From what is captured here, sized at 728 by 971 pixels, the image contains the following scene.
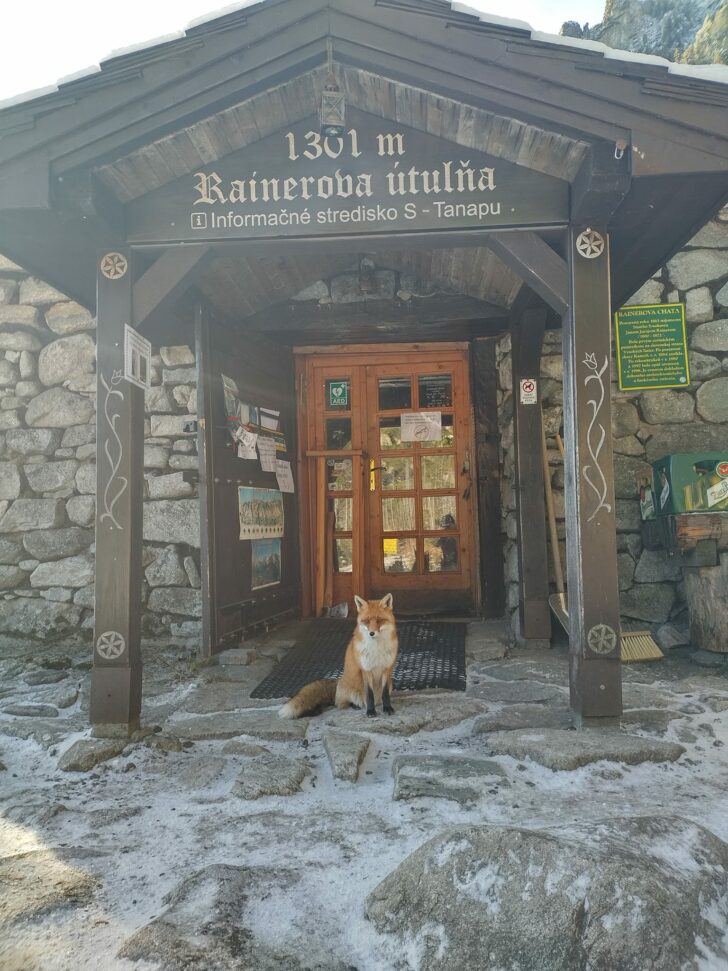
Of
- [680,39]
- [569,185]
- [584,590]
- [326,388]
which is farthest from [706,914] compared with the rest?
[680,39]

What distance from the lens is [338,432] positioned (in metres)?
6.01

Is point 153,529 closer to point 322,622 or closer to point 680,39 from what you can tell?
point 322,622

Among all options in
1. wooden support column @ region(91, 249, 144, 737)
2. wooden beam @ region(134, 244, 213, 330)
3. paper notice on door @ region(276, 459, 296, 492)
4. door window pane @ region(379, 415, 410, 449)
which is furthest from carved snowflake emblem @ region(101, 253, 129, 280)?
door window pane @ region(379, 415, 410, 449)

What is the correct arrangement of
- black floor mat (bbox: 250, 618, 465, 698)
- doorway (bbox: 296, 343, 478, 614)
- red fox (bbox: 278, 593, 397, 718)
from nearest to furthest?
red fox (bbox: 278, 593, 397, 718) < black floor mat (bbox: 250, 618, 465, 698) < doorway (bbox: 296, 343, 478, 614)

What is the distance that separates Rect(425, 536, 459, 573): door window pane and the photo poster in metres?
1.69

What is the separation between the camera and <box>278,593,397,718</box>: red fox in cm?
332

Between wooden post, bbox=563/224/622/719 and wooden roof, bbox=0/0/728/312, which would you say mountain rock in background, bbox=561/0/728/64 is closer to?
wooden roof, bbox=0/0/728/312

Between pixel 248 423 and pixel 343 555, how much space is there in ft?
5.61

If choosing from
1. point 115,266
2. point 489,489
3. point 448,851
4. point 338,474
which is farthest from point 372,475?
point 448,851

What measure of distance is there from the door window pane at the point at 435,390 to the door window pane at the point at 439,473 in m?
Result: 0.51

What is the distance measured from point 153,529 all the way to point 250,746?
2.68 metres

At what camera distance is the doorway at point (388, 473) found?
19.1 feet

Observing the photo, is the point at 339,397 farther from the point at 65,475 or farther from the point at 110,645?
the point at 110,645

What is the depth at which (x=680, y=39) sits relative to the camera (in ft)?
63.6
